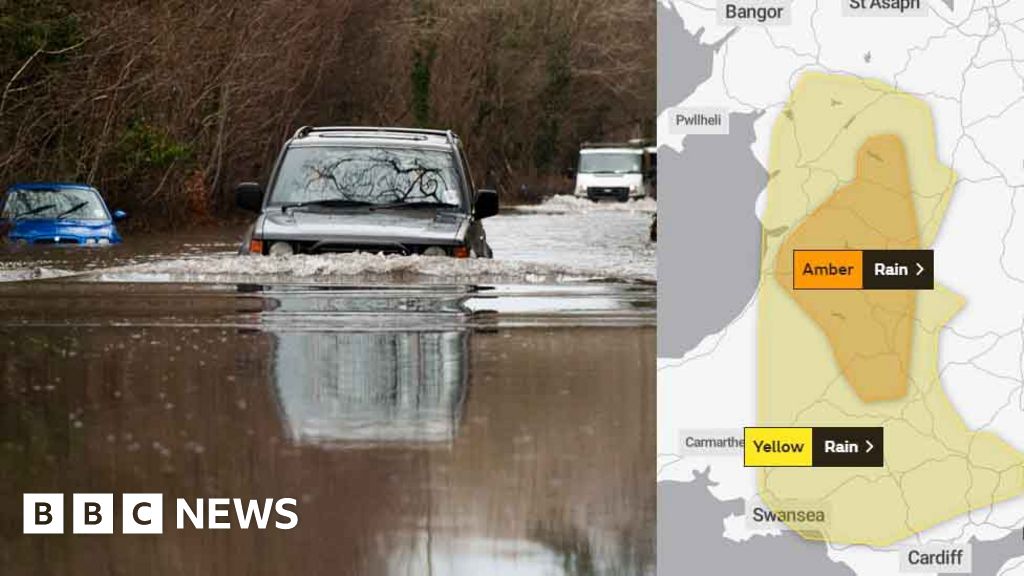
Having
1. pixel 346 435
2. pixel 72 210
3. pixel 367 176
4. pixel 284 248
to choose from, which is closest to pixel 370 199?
pixel 367 176

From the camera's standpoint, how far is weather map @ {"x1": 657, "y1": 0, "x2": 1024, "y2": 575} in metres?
7.09

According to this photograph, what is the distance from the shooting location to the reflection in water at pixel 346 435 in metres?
7.92

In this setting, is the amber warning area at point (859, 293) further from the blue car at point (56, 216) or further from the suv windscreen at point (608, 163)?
the suv windscreen at point (608, 163)

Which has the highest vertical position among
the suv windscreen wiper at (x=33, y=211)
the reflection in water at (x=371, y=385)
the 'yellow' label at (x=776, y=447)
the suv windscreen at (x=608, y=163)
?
the suv windscreen at (x=608, y=163)

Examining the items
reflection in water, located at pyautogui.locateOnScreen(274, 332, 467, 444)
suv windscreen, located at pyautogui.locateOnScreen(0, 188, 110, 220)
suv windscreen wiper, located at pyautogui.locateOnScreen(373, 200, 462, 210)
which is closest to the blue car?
suv windscreen, located at pyautogui.locateOnScreen(0, 188, 110, 220)

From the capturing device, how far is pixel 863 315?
733cm

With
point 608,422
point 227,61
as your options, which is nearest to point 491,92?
point 227,61

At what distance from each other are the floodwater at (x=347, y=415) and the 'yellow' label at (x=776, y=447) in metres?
0.63

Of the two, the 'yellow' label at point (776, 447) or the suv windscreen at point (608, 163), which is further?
the suv windscreen at point (608, 163)

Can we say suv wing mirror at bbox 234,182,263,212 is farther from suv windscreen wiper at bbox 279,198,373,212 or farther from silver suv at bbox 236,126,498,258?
suv windscreen wiper at bbox 279,198,373,212

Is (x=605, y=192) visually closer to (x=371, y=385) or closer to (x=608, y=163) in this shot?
(x=608, y=163)

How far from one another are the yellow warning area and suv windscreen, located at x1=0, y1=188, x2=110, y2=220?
28.9m

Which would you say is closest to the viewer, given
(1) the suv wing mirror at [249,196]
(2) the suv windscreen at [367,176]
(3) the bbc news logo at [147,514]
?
(3) the bbc news logo at [147,514]

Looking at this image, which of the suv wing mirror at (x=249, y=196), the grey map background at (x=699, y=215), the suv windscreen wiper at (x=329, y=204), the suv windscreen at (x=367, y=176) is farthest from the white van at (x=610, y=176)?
the grey map background at (x=699, y=215)
